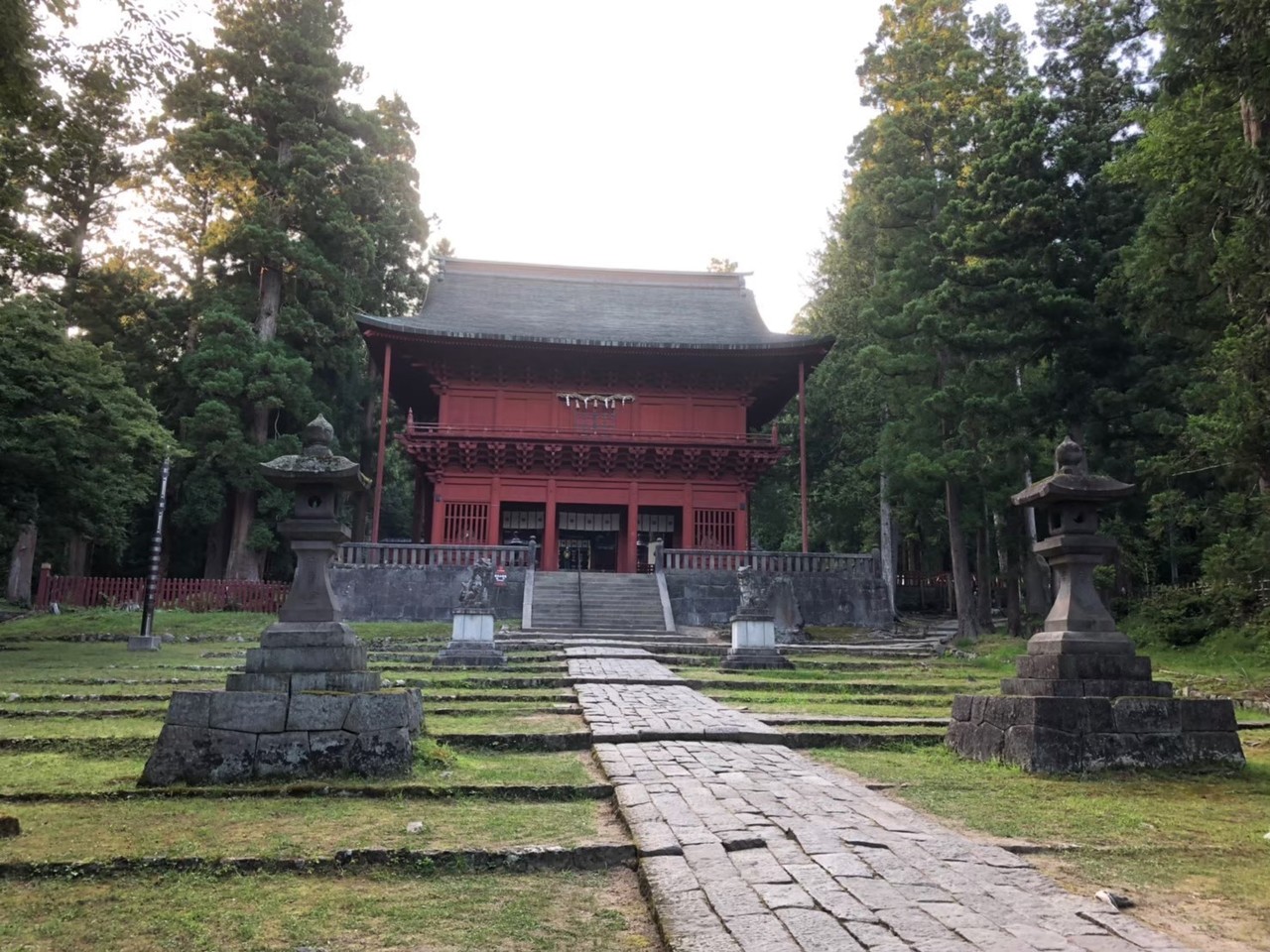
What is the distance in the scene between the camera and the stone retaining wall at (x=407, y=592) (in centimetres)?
2066

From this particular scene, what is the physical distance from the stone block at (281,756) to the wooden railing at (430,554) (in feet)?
51.6

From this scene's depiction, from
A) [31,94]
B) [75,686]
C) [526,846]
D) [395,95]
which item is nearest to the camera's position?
[526,846]

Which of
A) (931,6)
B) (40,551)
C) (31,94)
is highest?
(931,6)

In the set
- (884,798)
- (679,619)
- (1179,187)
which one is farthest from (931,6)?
(884,798)

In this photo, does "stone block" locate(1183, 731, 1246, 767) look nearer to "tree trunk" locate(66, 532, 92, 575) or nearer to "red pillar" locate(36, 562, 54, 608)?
"red pillar" locate(36, 562, 54, 608)

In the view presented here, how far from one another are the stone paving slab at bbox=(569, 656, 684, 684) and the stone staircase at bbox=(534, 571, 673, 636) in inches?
189

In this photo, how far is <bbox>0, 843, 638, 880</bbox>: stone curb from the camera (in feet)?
11.9

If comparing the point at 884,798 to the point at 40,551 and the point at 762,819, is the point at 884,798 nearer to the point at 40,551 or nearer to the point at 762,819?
the point at 762,819

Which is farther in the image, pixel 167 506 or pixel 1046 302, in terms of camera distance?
pixel 167 506

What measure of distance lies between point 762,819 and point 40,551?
3168cm

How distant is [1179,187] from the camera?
43.1ft

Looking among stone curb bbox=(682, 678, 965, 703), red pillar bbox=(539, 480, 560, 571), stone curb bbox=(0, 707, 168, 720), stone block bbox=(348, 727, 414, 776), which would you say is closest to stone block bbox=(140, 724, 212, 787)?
stone block bbox=(348, 727, 414, 776)

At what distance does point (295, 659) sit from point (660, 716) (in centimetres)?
328

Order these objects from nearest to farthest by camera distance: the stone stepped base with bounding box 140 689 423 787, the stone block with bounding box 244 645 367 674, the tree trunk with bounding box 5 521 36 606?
the stone stepped base with bounding box 140 689 423 787 < the stone block with bounding box 244 645 367 674 < the tree trunk with bounding box 5 521 36 606
